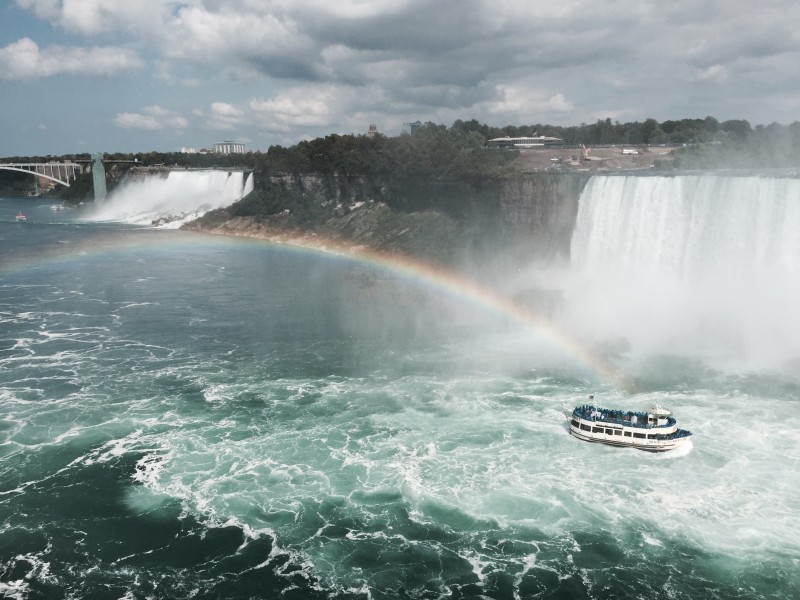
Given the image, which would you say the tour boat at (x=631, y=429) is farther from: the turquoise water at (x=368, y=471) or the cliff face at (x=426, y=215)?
the cliff face at (x=426, y=215)

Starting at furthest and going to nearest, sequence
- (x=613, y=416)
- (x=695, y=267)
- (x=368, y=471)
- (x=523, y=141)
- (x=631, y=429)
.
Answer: (x=523, y=141) < (x=695, y=267) < (x=613, y=416) < (x=631, y=429) < (x=368, y=471)

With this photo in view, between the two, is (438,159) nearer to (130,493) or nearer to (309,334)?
(309,334)

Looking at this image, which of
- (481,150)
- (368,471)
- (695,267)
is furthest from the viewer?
(481,150)

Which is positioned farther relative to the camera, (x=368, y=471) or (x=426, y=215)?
(x=426, y=215)

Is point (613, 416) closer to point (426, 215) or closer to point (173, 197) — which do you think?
point (426, 215)

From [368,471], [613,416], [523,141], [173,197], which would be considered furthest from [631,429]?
[173,197]

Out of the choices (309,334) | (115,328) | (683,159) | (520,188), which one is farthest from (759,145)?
(115,328)

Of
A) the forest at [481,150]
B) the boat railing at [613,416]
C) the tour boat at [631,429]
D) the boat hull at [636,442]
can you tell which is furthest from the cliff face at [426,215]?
the boat hull at [636,442]
